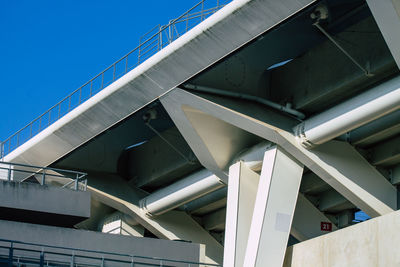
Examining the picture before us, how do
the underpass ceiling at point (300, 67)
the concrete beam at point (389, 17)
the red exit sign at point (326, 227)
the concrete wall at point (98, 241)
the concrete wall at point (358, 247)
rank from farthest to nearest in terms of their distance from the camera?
the red exit sign at point (326, 227), the concrete wall at point (98, 241), the underpass ceiling at point (300, 67), the concrete beam at point (389, 17), the concrete wall at point (358, 247)

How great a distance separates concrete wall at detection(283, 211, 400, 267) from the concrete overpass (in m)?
1.66

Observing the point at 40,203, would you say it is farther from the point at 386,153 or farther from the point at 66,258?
the point at 386,153

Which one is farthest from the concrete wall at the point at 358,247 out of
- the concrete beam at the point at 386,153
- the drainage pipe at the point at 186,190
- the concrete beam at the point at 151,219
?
the concrete beam at the point at 151,219

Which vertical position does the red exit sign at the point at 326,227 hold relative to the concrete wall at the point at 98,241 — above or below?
above

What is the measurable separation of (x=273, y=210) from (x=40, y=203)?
839 centimetres

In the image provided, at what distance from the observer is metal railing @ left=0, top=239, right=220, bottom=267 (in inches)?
1116

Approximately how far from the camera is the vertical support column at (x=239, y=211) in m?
30.0

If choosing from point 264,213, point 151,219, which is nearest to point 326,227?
point 264,213

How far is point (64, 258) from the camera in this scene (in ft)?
100

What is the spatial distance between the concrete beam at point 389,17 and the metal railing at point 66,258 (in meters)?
11.0

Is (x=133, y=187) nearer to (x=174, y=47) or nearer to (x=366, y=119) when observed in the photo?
(x=174, y=47)

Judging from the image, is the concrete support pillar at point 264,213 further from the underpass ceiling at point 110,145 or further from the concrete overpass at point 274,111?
the underpass ceiling at point 110,145

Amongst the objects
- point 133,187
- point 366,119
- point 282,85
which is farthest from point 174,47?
point 133,187

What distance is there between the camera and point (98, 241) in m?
32.3
